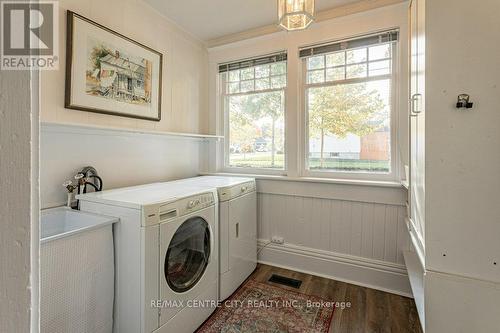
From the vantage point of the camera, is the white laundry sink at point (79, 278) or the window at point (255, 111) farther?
the window at point (255, 111)

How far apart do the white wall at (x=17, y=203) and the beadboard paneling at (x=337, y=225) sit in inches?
88.6

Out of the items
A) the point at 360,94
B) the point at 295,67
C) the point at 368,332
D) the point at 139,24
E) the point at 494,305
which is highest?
the point at 139,24

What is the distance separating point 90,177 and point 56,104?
0.53 m

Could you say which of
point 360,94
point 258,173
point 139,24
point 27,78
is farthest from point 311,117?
point 27,78

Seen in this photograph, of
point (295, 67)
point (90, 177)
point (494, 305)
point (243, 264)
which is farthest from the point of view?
point (295, 67)

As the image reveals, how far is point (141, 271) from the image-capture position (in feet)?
4.24

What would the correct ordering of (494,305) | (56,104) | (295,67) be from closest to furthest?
Result: (494,305) < (56,104) < (295,67)

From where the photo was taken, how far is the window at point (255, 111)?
263cm

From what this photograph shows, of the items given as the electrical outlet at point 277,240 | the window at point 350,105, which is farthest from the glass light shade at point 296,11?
the electrical outlet at point 277,240

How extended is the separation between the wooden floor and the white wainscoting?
0.29 feet

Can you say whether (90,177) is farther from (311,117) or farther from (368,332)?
(368,332)

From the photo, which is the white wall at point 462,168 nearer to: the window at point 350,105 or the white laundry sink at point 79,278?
the window at point 350,105

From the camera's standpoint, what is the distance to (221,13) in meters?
2.34

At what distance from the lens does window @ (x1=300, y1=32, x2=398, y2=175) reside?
7.06ft
